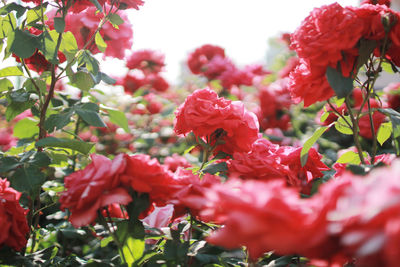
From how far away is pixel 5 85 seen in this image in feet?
3.91

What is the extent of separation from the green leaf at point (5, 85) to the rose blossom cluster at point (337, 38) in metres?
0.93

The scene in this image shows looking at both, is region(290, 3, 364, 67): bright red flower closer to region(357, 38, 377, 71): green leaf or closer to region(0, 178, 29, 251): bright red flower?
region(357, 38, 377, 71): green leaf

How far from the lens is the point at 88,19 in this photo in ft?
4.17

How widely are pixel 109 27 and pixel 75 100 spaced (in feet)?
1.27

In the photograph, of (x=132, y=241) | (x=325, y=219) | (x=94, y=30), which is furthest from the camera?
(x=94, y=30)

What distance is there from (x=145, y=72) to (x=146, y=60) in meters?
0.15

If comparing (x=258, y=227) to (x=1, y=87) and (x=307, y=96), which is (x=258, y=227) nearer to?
(x=307, y=96)

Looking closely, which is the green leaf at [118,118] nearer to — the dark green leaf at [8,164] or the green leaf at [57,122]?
the green leaf at [57,122]

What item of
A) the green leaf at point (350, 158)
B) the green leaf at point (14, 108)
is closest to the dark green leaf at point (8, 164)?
the green leaf at point (14, 108)

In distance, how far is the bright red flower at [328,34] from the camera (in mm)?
830

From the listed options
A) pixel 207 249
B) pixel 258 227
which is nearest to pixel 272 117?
pixel 207 249

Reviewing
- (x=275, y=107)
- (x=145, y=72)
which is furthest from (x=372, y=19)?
(x=145, y=72)

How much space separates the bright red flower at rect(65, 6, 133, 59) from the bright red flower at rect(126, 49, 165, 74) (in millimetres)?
1372

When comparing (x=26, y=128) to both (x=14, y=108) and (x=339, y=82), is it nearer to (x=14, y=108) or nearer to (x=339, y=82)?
(x=14, y=108)
